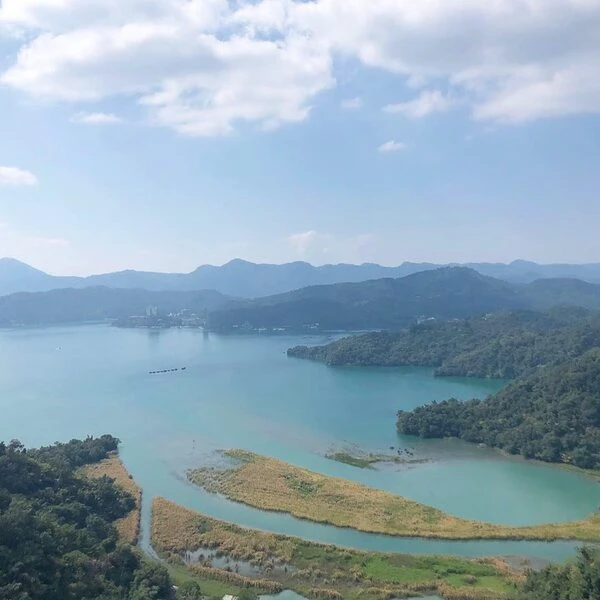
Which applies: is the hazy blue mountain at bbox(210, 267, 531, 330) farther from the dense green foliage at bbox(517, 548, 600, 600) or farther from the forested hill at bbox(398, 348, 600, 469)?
the dense green foliage at bbox(517, 548, 600, 600)

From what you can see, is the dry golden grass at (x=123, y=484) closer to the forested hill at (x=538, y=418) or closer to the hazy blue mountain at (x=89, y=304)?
the forested hill at (x=538, y=418)

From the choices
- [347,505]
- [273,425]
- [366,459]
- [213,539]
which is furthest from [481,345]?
[213,539]

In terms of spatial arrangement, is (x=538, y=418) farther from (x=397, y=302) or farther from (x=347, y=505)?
(x=397, y=302)

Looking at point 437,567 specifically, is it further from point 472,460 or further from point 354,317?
point 354,317

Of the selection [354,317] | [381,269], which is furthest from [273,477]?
[381,269]

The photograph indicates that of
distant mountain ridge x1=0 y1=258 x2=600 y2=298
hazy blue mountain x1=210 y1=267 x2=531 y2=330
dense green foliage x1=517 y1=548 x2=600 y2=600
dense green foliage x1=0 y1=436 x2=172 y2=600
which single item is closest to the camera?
dense green foliage x1=517 y1=548 x2=600 y2=600

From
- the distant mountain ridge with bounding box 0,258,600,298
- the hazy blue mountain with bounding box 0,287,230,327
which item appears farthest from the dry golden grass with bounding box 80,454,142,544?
the distant mountain ridge with bounding box 0,258,600,298
